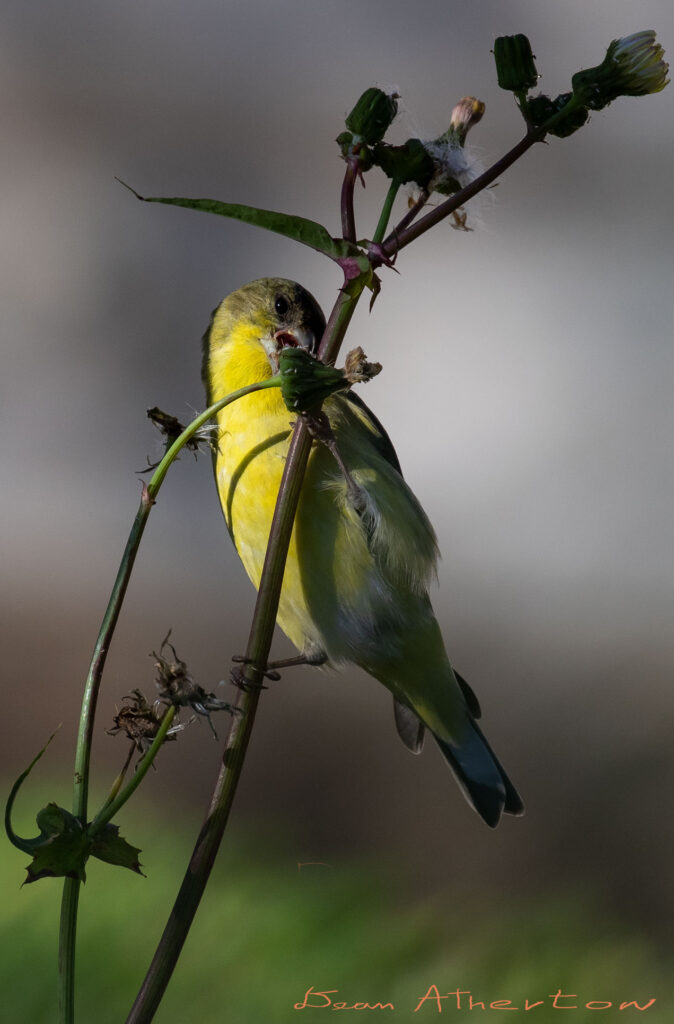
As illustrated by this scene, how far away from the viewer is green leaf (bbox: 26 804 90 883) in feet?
2.15

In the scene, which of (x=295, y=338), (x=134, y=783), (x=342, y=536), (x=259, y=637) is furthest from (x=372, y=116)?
(x=295, y=338)

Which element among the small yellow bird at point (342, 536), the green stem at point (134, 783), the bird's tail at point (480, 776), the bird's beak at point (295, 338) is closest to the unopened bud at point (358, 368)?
the green stem at point (134, 783)

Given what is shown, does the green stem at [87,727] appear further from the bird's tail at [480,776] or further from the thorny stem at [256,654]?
the bird's tail at [480,776]

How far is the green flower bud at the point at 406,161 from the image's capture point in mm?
711

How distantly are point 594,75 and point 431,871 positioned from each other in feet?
9.50

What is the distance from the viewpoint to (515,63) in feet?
2.32

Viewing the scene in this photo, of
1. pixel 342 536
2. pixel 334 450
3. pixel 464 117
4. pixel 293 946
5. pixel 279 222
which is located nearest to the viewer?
Answer: pixel 279 222

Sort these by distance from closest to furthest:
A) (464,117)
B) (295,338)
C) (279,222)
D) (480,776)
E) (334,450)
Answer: (279,222)
(464,117)
(334,450)
(295,338)
(480,776)

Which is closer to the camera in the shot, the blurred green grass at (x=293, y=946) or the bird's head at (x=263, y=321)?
the bird's head at (x=263, y=321)

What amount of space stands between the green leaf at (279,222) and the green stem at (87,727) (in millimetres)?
93

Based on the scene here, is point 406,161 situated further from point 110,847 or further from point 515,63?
point 110,847

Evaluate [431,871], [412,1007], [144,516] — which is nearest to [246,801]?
[431,871]

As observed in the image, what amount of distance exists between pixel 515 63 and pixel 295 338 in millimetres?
Answer: 1102

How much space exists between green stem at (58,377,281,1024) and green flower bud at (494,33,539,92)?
0.84ft
